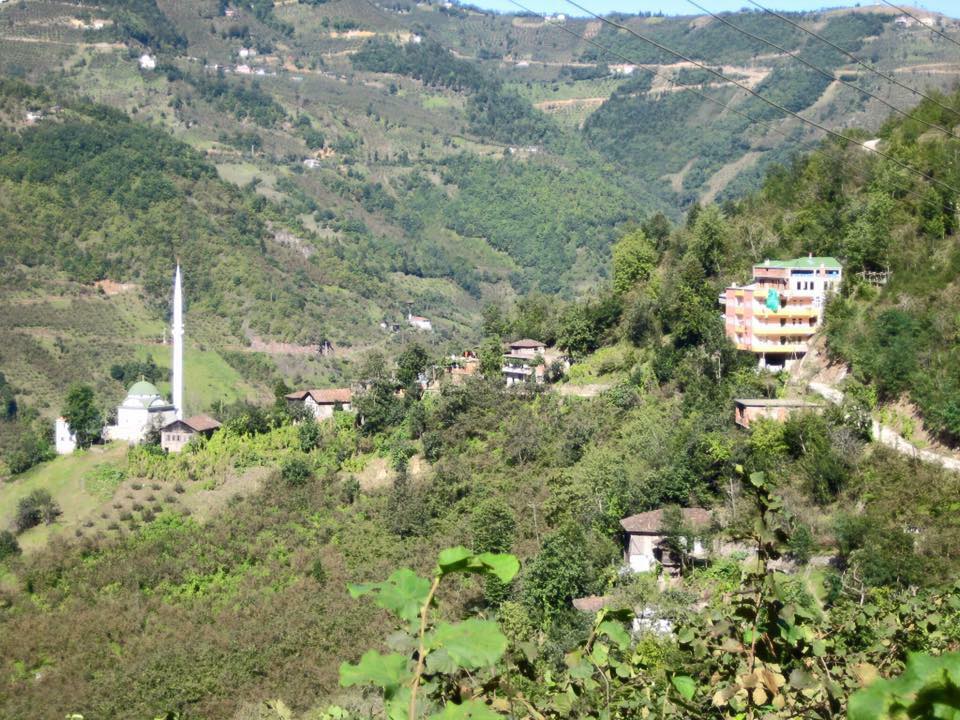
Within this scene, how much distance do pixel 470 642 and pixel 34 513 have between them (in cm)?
3200

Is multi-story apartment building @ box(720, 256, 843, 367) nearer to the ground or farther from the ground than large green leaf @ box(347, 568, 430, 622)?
nearer to the ground

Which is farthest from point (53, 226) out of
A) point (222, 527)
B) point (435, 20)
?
point (435, 20)

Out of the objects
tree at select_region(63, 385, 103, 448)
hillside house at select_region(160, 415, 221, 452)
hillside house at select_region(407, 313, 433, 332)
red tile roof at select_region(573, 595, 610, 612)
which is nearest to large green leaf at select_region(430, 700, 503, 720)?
red tile roof at select_region(573, 595, 610, 612)

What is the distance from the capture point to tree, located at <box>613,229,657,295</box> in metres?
32.9

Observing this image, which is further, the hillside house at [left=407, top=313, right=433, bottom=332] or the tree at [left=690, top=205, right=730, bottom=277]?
the hillside house at [left=407, top=313, right=433, bottom=332]

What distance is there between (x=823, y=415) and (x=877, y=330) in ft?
8.38

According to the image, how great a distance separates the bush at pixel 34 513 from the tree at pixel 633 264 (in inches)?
625

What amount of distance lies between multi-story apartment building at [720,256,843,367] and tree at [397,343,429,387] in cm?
966

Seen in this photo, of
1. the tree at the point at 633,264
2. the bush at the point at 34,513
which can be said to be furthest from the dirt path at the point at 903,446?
the bush at the point at 34,513

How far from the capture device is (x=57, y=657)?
75.7 ft

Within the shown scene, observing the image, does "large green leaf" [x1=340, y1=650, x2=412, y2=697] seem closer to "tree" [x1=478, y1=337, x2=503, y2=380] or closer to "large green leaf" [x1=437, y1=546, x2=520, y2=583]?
"large green leaf" [x1=437, y1=546, x2=520, y2=583]

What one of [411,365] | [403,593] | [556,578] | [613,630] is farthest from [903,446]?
[403,593]

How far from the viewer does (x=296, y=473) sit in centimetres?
2986

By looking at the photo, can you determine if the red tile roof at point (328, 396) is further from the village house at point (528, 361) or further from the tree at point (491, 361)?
the village house at point (528, 361)
